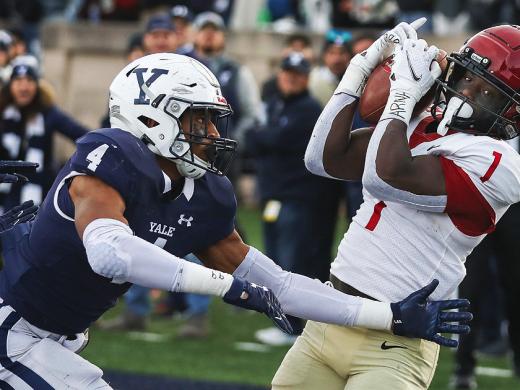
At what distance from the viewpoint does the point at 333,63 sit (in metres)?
7.62

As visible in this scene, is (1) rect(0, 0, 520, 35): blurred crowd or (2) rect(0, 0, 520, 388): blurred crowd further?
(1) rect(0, 0, 520, 35): blurred crowd

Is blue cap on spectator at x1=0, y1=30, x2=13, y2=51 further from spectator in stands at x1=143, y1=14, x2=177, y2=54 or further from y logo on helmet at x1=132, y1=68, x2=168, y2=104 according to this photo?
y logo on helmet at x1=132, y1=68, x2=168, y2=104

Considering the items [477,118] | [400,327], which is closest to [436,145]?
[477,118]

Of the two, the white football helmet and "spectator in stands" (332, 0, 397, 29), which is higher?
the white football helmet

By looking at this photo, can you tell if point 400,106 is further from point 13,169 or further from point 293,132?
point 293,132

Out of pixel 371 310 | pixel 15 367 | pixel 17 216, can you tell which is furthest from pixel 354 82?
pixel 15 367

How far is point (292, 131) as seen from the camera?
738cm

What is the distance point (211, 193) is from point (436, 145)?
2.28ft

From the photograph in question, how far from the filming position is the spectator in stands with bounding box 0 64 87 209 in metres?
7.37

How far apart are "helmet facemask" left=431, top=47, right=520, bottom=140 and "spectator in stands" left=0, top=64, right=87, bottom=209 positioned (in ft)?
12.8

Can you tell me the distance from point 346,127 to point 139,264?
923 millimetres

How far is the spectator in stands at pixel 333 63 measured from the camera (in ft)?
24.8

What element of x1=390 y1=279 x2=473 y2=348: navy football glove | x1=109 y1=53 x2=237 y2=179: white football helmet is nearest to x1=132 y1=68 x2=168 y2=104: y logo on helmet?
x1=109 y1=53 x2=237 y2=179: white football helmet

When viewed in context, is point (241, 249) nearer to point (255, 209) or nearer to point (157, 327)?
point (157, 327)
